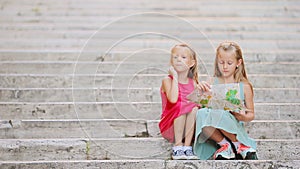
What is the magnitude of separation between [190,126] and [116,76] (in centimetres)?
192

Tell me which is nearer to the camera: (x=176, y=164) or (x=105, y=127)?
(x=176, y=164)

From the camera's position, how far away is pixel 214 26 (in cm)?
864

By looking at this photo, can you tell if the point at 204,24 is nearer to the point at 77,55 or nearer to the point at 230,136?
the point at 77,55

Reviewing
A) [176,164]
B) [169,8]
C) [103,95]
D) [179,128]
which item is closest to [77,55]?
[103,95]

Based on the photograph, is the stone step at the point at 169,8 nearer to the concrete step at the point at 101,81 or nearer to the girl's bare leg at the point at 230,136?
the concrete step at the point at 101,81

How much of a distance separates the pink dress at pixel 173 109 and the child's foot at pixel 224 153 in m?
0.34

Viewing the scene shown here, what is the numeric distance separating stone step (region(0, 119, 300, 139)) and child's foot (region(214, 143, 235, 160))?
2.26ft

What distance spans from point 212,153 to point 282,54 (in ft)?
10.3

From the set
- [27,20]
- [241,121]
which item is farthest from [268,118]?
[27,20]

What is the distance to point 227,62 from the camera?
4.50m

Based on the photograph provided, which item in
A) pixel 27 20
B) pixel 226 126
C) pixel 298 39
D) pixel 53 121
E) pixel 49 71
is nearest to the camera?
pixel 226 126

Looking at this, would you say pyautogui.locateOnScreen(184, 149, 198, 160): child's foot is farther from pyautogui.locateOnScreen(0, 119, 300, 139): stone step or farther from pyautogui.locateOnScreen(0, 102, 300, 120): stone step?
pyautogui.locateOnScreen(0, 102, 300, 120): stone step

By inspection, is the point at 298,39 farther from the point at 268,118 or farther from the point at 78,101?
the point at 78,101

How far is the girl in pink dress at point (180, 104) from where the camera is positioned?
14.6 ft
